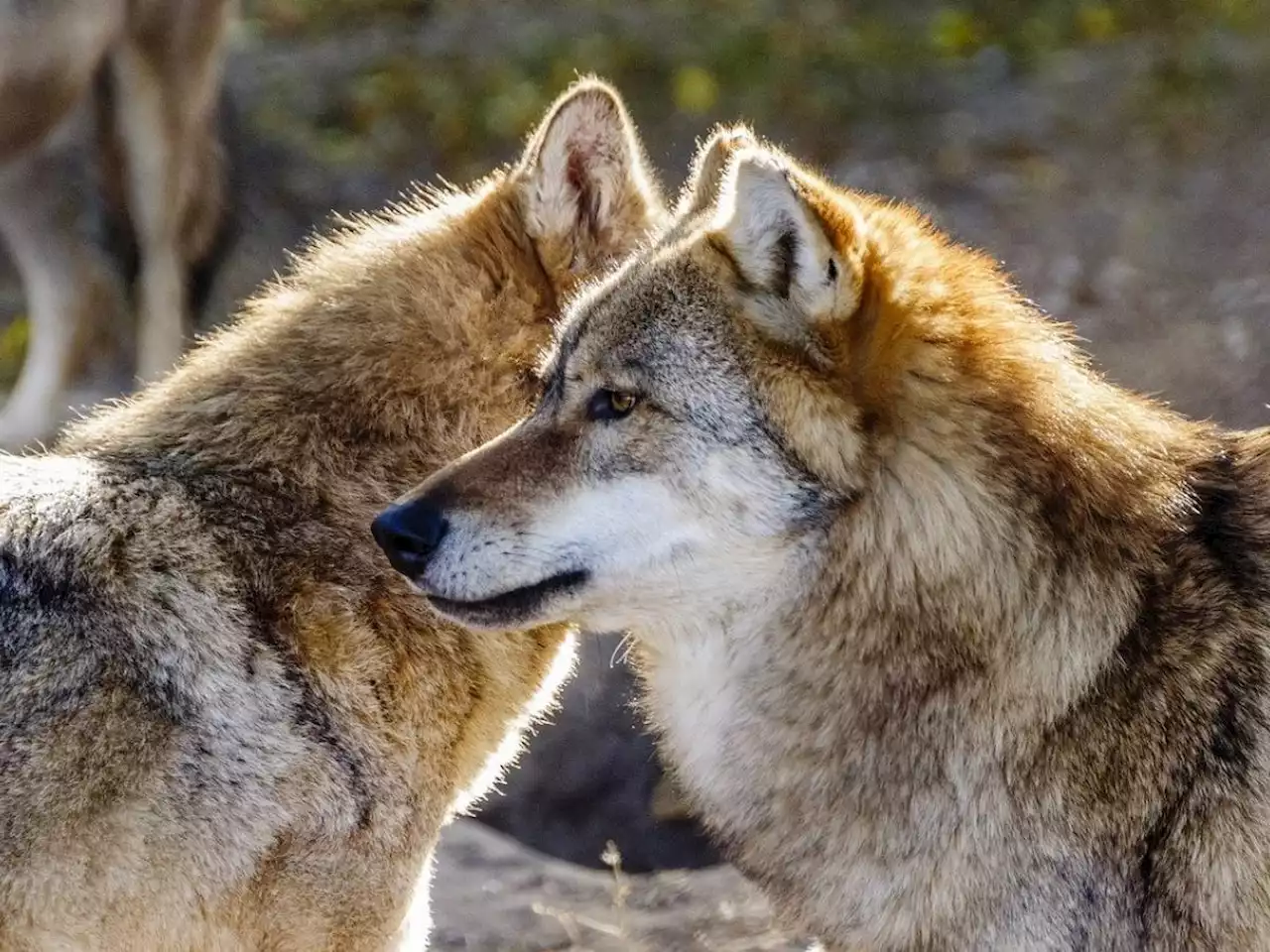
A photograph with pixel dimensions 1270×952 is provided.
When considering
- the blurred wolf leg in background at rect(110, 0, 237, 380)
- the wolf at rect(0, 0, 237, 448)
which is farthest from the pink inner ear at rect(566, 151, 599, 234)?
the blurred wolf leg in background at rect(110, 0, 237, 380)

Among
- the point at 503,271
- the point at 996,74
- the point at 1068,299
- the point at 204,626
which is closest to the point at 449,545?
the point at 204,626

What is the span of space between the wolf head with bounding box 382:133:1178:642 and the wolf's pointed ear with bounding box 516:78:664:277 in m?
0.60

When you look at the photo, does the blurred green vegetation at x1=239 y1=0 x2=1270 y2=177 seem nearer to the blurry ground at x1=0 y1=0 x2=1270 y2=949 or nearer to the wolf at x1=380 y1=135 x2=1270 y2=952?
the blurry ground at x1=0 y1=0 x2=1270 y2=949

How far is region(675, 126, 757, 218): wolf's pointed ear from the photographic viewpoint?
10.8 ft

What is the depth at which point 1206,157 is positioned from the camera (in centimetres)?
904

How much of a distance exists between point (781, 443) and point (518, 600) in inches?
23.9

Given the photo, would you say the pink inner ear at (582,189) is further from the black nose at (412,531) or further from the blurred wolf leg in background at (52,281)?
the blurred wolf leg in background at (52,281)

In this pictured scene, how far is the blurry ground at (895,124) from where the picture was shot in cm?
723

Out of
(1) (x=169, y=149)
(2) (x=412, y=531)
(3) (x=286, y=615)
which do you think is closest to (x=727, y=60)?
(1) (x=169, y=149)

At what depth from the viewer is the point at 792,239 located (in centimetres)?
266

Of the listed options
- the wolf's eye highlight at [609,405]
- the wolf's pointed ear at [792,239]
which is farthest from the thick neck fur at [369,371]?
the wolf's pointed ear at [792,239]

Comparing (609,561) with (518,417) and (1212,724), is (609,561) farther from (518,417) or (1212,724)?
(1212,724)

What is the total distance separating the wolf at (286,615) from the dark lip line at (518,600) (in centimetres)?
29

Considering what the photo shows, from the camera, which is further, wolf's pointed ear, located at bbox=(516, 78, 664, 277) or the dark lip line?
wolf's pointed ear, located at bbox=(516, 78, 664, 277)
